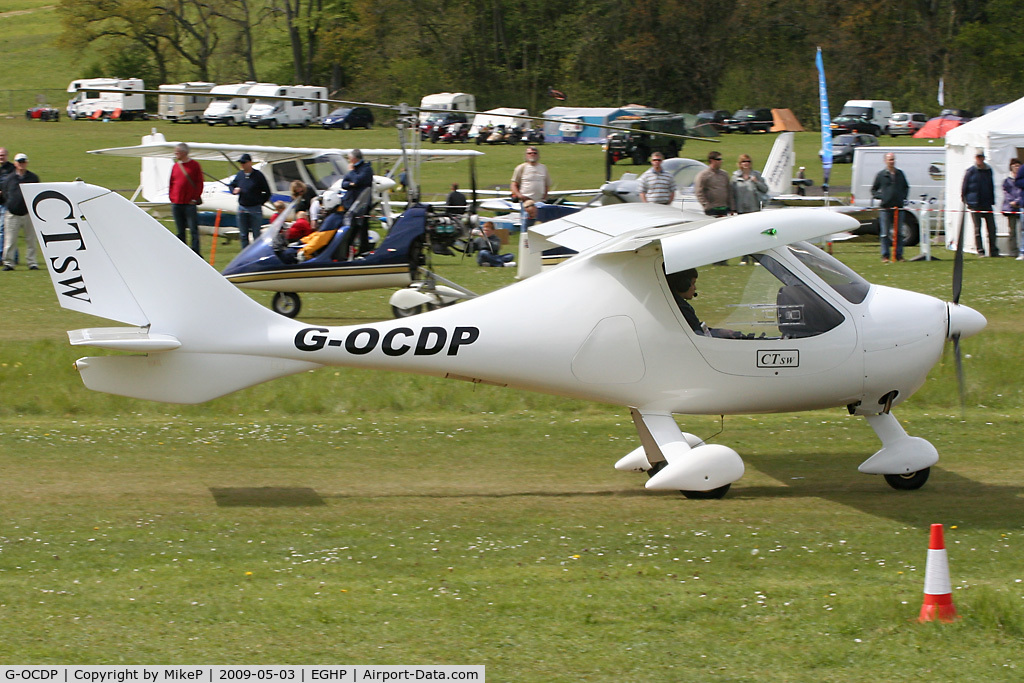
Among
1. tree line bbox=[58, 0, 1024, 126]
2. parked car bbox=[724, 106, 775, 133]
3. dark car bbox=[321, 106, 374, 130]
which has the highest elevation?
tree line bbox=[58, 0, 1024, 126]

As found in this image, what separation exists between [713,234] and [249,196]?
12.7 meters

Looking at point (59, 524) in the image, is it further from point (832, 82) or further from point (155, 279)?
point (832, 82)

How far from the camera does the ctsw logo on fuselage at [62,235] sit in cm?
739

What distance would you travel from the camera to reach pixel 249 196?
18.9m

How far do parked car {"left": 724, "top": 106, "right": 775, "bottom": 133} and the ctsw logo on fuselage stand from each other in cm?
6147

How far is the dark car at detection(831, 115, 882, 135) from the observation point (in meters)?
60.5

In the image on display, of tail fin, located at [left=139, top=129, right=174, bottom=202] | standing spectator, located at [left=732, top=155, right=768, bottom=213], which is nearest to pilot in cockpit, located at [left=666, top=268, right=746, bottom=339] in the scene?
standing spectator, located at [left=732, top=155, right=768, bottom=213]

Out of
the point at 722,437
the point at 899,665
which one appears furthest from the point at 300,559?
the point at 722,437

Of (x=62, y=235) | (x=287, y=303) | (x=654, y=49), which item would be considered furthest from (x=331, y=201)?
(x=654, y=49)

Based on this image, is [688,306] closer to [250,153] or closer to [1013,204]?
[250,153]

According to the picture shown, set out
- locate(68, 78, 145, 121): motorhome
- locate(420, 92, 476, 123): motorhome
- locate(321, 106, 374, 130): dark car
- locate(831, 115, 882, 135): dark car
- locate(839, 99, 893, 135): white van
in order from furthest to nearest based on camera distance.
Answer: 1. locate(420, 92, 476, 123): motorhome
2. locate(68, 78, 145, 121): motorhome
3. locate(321, 106, 374, 130): dark car
4. locate(839, 99, 893, 135): white van
5. locate(831, 115, 882, 135): dark car

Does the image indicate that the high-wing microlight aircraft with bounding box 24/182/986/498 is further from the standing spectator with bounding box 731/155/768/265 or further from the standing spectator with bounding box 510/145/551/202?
the standing spectator with bounding box 510/145/551/202

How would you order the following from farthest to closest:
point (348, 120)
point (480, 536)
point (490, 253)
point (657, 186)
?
point (348, 120) < point (490, 253) < point (657, 186) < point (480, 536)

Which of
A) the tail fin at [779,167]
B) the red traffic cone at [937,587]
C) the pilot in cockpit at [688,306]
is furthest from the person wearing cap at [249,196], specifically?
the tail fin at [779,167]
